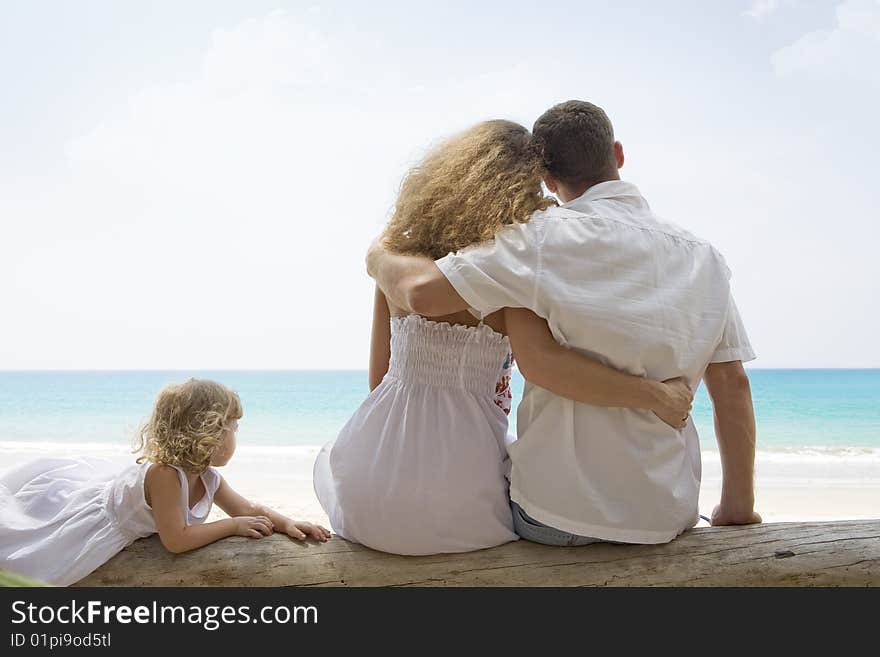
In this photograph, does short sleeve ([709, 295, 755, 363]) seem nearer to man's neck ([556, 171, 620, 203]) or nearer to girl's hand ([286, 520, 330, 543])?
man's neck ([556, 171, 620, 203])

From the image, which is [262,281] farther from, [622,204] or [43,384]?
[622,204]

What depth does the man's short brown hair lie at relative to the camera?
1671 mm

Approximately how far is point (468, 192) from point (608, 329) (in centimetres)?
42

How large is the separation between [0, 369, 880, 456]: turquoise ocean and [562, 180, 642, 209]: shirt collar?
10248mm

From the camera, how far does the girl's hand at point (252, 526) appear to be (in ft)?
6.01

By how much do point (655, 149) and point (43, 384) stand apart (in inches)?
750

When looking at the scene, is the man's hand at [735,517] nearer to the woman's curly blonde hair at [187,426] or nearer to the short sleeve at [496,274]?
the short sleeve at [496,274]

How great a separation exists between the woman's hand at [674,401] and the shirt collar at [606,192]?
0.41 metres

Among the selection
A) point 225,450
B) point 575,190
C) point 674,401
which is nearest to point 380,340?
point 225,450

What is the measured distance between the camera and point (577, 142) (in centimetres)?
168

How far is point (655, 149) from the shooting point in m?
21.1

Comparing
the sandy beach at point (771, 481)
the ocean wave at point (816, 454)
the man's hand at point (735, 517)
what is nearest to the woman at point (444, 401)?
the man's hand at point (735, 517)

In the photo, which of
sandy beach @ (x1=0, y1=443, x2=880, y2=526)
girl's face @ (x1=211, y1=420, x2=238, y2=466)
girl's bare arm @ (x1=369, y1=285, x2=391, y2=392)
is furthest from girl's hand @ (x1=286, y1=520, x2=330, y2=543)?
sandy beach @ (x1=0, y1=443, x2=880, y2=526)

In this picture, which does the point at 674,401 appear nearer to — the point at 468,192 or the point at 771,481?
the point at 468,192
